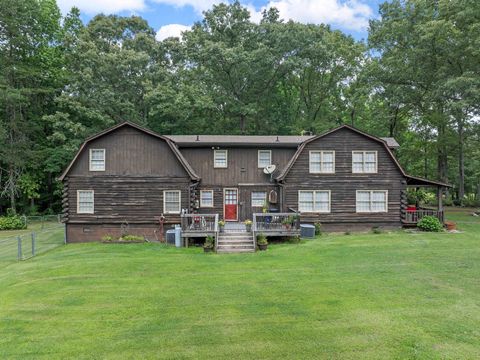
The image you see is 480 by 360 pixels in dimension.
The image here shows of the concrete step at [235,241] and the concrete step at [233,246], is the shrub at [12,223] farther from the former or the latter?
the concrete step at [233,246]

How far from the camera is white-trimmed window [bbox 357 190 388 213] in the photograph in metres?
19.0

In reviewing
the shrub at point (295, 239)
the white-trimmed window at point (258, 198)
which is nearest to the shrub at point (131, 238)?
the white-trimmed window at point (258, 198)

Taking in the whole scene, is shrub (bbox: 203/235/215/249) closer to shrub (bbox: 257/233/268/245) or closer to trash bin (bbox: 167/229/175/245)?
shrub (bbox: 257/233/268/245)

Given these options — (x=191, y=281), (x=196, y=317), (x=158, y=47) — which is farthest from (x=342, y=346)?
(x=158, y=47)

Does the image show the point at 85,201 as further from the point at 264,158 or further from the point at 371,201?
the point at 371,201

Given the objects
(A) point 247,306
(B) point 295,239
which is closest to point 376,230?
(B) point 295,239

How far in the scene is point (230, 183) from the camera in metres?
20.2

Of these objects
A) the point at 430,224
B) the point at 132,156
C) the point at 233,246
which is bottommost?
the point at 233,246

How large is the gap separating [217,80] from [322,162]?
68.2 ft

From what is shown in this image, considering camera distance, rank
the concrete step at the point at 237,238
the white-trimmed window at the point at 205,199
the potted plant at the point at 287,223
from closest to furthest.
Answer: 1. the concrete step at the point at 237,238
2. the potted plant at the point at 287,223
3. the white-trimmed window at the point at 205,199

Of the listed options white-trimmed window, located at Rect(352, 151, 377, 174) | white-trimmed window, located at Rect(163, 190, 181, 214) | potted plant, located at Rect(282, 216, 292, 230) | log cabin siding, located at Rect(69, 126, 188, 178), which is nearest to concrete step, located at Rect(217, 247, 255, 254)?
potted plant, located at Rect(282, 216, 292, 230)

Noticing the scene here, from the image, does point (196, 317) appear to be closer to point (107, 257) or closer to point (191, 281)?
point (191, 281)

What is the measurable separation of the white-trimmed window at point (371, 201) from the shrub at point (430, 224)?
7.13 ft

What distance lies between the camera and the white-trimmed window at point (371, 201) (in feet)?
62.4
